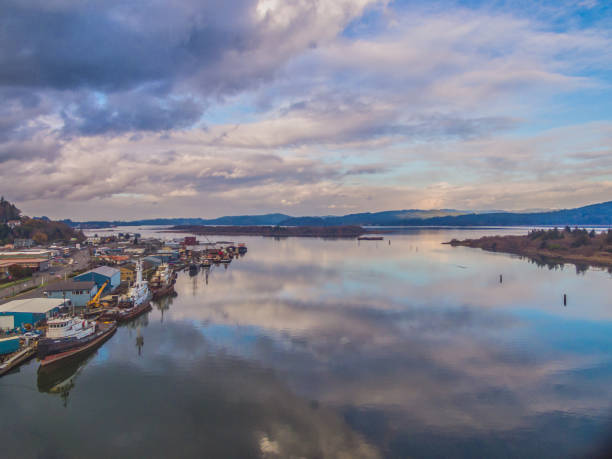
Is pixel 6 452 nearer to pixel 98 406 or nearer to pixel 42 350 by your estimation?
pixel 98 406

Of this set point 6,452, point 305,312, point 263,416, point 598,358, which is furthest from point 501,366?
point 6,452

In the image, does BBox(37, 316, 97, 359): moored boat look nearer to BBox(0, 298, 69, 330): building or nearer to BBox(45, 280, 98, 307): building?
BBox(0, 298, 69, 330): building

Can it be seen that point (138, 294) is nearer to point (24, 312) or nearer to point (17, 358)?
point (24, 312)

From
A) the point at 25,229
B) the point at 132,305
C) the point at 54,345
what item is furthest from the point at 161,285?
the point at 25,229

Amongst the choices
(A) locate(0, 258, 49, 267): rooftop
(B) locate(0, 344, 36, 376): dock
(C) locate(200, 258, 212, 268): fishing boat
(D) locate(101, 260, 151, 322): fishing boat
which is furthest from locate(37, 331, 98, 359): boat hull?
(C) locate(200, 258, 212, 268): fishing boat

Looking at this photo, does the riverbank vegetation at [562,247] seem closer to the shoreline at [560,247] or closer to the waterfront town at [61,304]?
the shoreline at [560,247]

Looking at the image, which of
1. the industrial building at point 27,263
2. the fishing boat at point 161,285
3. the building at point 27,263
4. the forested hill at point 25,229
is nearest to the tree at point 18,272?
the industrial building at point 27,263
